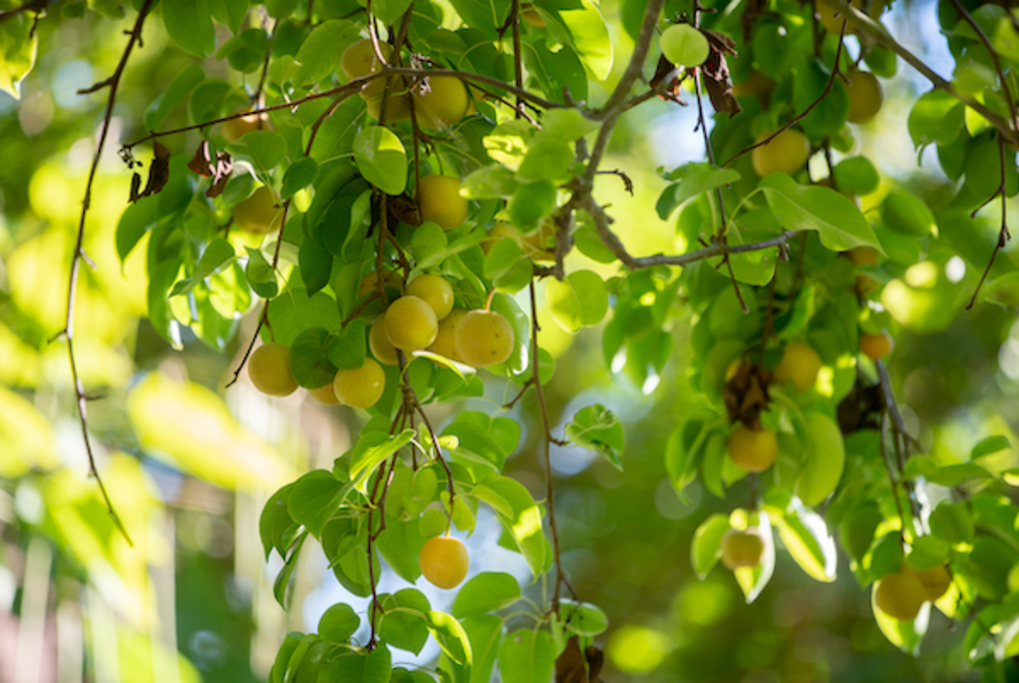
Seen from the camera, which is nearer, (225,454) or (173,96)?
(173,96)

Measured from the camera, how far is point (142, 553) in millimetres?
1266

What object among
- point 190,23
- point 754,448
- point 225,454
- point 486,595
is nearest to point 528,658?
point 486,595

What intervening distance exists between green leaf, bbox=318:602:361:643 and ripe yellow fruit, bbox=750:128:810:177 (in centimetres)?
53

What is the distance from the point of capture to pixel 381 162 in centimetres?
44

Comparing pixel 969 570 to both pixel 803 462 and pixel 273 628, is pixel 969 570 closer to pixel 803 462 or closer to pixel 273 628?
pixel 803 462

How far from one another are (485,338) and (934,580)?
52 centimetres

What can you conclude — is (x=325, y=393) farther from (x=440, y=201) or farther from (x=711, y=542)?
(x=711, y=542)

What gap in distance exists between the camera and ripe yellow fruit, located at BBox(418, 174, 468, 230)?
0.49 meters

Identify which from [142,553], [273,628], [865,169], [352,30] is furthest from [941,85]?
[273,628]

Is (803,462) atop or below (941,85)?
below

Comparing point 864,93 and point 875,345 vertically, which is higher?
point 864,93

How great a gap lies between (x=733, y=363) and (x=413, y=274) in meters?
0.43

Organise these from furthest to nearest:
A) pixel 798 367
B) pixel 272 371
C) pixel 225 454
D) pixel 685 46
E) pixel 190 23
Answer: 1. pixel 225 454
2. pixel 798 367
3. pixel 190 23
4. pixel 272 371
5. pixel 685 46

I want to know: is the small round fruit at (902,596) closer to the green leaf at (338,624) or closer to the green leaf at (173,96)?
the green leaf at (338,624)
